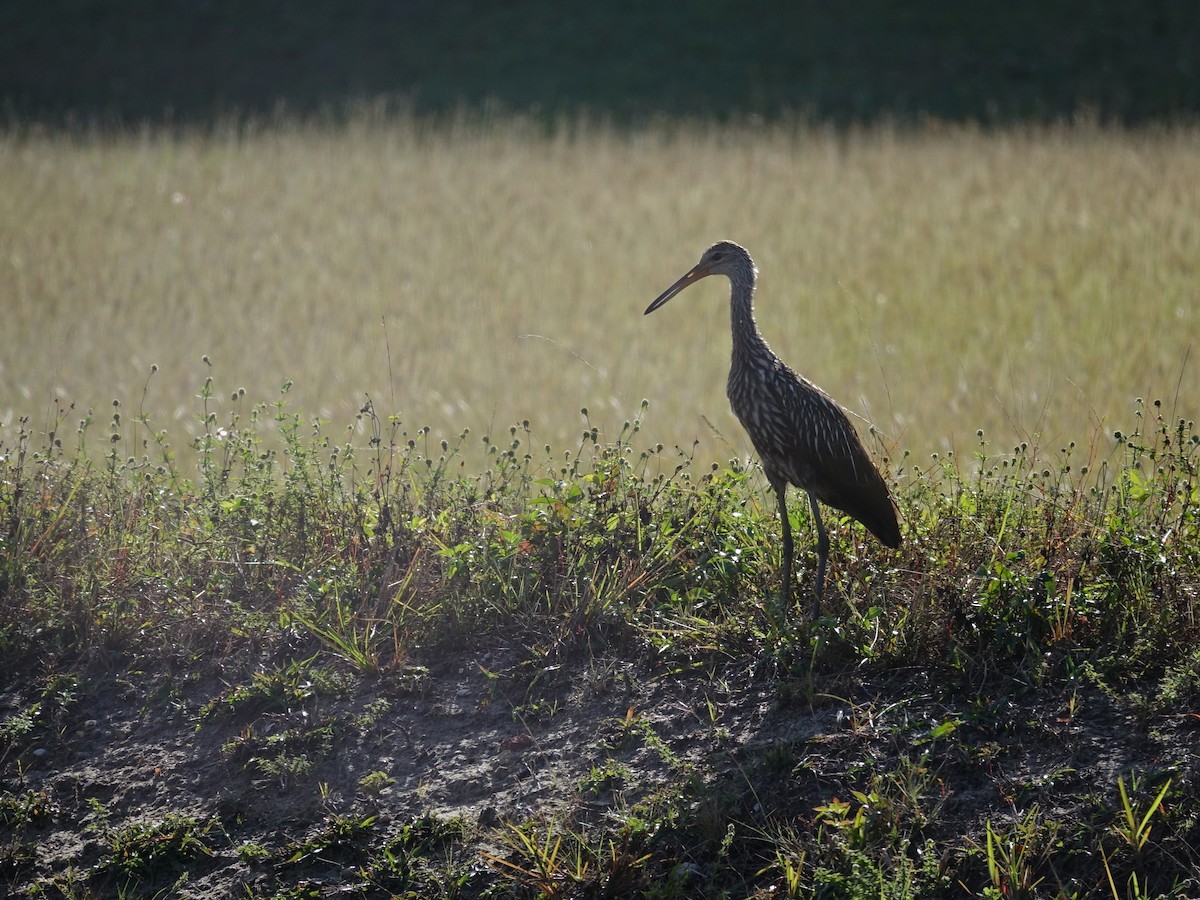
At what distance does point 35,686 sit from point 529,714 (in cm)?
206

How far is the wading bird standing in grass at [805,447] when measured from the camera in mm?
5062

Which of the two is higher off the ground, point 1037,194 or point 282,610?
point 1037,194

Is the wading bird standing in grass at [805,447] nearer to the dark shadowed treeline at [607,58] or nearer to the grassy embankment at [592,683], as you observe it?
the grassy embankment at [592,683]

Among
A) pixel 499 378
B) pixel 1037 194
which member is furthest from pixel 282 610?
pixel 1037 194

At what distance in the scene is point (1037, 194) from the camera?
537 inches

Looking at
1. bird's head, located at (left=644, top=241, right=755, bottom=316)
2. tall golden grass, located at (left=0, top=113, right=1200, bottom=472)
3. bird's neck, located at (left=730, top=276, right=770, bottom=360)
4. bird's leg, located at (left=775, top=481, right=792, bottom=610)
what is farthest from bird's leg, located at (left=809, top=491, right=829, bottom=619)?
tall golden grass, located at (left=0, top=113, right=1200, bottom=472)

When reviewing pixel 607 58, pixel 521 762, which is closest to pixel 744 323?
pixel 521 762

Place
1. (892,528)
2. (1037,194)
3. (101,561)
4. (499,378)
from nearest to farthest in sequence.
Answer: (892,528) → (101,561) → (499,378) → (1037,194)

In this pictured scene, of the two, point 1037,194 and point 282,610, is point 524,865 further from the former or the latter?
point 1037,194

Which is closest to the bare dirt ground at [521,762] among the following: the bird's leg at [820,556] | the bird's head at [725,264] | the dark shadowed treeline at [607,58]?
the bird's leg at [820,556]

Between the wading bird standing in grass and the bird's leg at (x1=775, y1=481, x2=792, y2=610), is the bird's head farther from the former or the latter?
the bird's leg at (x1=775, y1=481, x2=792, y2=610)

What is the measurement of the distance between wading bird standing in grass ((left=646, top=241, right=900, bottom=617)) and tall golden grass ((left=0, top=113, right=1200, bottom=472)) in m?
2.00

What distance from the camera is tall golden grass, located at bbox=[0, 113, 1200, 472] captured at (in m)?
8.96

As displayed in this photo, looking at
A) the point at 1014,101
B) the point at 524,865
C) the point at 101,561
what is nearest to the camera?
the point at 524,865
